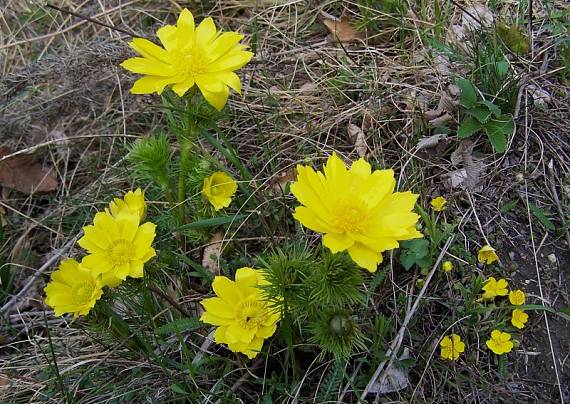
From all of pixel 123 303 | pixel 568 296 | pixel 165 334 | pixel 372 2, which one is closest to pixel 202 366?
pixel 165 334

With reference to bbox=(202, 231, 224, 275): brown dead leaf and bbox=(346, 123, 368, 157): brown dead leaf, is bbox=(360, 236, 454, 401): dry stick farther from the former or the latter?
bbox=(202, 231, 224, 275): brown dead leaf

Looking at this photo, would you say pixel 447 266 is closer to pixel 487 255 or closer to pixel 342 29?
pixel 487 255

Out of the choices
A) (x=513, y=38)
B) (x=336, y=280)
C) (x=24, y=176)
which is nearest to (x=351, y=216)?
(x=336, y=280)

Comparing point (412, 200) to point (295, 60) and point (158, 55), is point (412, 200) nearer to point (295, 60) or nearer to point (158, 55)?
point (158, 55)

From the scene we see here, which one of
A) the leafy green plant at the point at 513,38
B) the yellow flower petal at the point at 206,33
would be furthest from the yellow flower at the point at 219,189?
the leafy green plant at the point at 513,38

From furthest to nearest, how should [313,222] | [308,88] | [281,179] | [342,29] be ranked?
[342,29], [308,88], [281,179], [313,222]

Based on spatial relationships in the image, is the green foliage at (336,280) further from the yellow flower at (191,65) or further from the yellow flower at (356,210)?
the yellow flower at (191,65)
